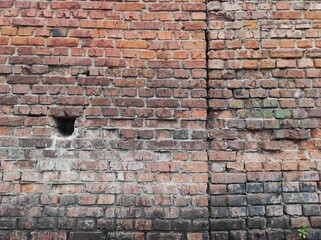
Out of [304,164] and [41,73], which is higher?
[41,73]

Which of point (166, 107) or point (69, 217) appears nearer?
point (69, 217)

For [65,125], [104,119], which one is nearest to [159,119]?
[104,119]

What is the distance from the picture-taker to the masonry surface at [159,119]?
259cm

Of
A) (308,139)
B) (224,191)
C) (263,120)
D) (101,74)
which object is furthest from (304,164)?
(101,74)

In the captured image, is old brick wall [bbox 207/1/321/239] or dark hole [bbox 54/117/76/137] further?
→ dark hole [bbox 54/117/76/137]

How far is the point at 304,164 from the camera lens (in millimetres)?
2693

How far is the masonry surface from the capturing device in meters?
2.59

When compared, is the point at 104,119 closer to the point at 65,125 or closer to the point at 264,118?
the point at 65,125

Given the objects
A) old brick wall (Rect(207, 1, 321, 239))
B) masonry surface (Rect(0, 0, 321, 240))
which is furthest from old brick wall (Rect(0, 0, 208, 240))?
old brick wall (Rect(207, 1, 321, 239))

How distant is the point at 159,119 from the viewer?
2.72m

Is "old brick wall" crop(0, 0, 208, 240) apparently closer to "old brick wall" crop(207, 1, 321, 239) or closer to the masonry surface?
the masonry surface

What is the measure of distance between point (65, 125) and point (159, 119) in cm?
72

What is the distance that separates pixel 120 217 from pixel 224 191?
778 mm

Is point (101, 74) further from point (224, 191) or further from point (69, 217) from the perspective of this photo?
point (224, 191)
